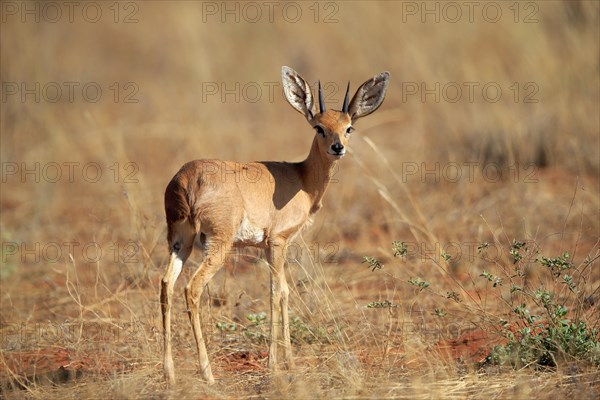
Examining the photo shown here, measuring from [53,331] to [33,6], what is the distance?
13.3m

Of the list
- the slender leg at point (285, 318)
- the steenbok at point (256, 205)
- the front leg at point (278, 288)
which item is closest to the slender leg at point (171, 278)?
the steenbok at point (256, 205)

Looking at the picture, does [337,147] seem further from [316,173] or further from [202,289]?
[202,289]

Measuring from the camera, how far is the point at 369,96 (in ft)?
21.7

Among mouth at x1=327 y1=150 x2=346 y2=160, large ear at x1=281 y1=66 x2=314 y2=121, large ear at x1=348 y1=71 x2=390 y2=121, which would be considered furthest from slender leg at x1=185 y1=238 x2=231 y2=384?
large ear at x1=348 y1=71 x2=390 y2=121

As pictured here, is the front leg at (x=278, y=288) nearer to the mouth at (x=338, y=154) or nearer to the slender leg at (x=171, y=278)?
the slender leg at (x=171, y=278)

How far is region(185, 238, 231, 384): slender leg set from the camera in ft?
18.3

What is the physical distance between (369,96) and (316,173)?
0.82m

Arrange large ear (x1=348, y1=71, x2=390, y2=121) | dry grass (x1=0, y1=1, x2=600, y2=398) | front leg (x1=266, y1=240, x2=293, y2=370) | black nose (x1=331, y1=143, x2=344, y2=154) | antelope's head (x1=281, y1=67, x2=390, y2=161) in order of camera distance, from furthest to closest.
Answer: large ear (x1=348, y1=71, x2=390, y2=121), antelope's head (x1=281, y1=67, x2=390, y2=161), front leg (x1=266, y1=240, x2=293, y2=370), black nose (x1=331, y1=143, x2=344, y2=154), dry grass (x1=0, y1=1, x2=600, y2=398)

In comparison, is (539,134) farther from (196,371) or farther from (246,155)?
(196,371)

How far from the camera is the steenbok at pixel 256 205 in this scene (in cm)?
564

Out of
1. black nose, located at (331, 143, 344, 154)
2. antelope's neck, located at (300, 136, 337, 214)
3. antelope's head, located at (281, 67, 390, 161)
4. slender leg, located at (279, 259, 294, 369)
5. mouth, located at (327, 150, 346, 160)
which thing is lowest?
slender leg, located at (279, 259, 294, 369)

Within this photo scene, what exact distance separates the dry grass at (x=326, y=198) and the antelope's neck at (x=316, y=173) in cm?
58

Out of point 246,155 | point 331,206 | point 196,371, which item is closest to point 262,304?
point 196,371

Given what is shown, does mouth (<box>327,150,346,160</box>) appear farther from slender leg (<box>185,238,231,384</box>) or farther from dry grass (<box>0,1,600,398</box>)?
slender leg (<box>185,238,231,384</box>)
